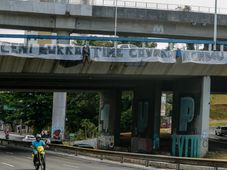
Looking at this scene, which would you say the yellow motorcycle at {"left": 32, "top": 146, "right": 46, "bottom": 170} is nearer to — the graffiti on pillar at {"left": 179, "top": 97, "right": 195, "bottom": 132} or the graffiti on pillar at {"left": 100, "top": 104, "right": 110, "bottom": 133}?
the graffiti on pillar at {"left": 179, "top": 97, "right": 195, "bottom": 132}

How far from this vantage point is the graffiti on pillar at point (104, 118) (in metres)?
50.7

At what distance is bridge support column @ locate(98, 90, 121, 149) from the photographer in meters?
49.2

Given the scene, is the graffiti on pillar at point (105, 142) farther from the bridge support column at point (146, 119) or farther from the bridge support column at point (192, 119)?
the bridge support column at point (192, 119)

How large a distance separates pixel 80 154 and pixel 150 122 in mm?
8026

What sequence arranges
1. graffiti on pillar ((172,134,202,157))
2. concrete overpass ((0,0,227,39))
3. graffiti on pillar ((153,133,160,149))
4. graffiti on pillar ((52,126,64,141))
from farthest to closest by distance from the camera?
graffiti on pillar ((52,126,64,141)), concrete overpass ((0,0,227,39)), graffiti on pillar ((153,133,160,149)), graffiti on pillar ((172,134,202,157))

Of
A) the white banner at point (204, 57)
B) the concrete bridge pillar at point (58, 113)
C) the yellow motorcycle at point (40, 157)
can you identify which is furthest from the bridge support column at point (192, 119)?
the concrete bridge pillar at point (58, 113)

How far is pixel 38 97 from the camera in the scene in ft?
222

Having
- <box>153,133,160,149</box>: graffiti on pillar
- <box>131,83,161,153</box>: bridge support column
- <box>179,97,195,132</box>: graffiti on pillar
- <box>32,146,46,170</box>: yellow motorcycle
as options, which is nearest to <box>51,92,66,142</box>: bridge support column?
<box>131,83,161,153</box>: bridge support column

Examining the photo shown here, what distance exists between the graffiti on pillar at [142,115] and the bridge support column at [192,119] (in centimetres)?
482

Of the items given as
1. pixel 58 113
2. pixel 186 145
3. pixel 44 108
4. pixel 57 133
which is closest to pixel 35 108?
pixel 44 108

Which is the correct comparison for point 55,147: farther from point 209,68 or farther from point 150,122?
point 209,68

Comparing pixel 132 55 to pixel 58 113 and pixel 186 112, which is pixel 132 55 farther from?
pixel 58 113

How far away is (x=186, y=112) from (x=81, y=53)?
30.5 feet

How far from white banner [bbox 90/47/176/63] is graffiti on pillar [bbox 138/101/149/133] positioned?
10.2 metres
